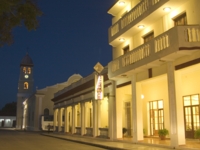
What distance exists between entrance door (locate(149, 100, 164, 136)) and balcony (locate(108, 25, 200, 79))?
4333mm

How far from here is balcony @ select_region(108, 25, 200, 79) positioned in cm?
1262

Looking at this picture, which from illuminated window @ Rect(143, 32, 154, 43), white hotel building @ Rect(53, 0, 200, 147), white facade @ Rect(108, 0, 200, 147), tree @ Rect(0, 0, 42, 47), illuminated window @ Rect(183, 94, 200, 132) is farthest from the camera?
illuminated window @ Rect(143, 32, 154, 43)

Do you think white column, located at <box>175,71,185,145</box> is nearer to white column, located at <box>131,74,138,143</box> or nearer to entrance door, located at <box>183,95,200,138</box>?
entrance door, located at <box>183,95,200,138</box>

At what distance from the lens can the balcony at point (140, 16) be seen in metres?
14.6

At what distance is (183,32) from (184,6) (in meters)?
2.16

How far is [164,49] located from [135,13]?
15.1 ft

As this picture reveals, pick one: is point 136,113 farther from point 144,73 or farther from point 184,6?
point 184,6

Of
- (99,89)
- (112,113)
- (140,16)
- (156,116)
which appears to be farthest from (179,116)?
(99,89)

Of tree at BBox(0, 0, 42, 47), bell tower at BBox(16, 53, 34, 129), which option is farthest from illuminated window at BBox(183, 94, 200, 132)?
bell tower at BBox(16, 53, 34, 129)

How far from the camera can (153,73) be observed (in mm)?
15953

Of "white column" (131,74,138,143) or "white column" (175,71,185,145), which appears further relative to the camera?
"white column" (131,74,138,143)

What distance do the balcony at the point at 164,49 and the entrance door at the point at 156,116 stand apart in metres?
4.33

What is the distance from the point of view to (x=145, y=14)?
635 inches

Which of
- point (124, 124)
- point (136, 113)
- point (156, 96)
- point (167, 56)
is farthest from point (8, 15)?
point (124, 124)
